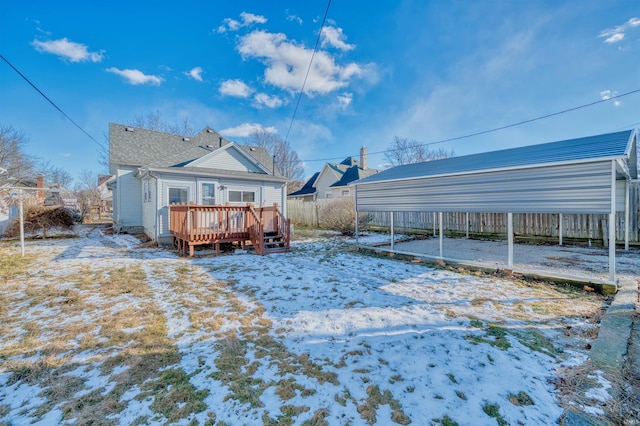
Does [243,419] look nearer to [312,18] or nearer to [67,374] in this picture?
[67,374]

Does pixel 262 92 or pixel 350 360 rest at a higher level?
pixel 262 92

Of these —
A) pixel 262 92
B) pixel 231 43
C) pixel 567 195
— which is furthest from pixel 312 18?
pixel 262 92

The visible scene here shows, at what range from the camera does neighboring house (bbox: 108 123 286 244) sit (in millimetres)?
10367

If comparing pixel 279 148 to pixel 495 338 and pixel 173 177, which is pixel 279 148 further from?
pixel 495 338

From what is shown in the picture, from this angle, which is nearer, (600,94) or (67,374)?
(67,374)

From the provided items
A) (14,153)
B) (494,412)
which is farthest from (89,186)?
(494,412)

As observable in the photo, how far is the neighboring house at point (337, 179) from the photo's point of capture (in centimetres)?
2480

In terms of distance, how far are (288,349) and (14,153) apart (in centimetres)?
2794

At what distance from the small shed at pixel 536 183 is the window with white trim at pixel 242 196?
6498 mm

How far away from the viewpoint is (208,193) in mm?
11258

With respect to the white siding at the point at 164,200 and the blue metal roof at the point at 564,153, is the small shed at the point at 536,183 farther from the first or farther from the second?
the white siding at the point at 164,200

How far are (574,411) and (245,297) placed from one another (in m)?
4.21

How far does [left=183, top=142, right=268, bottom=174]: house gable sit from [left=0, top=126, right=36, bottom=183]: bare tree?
55.3ft

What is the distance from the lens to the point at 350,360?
2.77 metres
